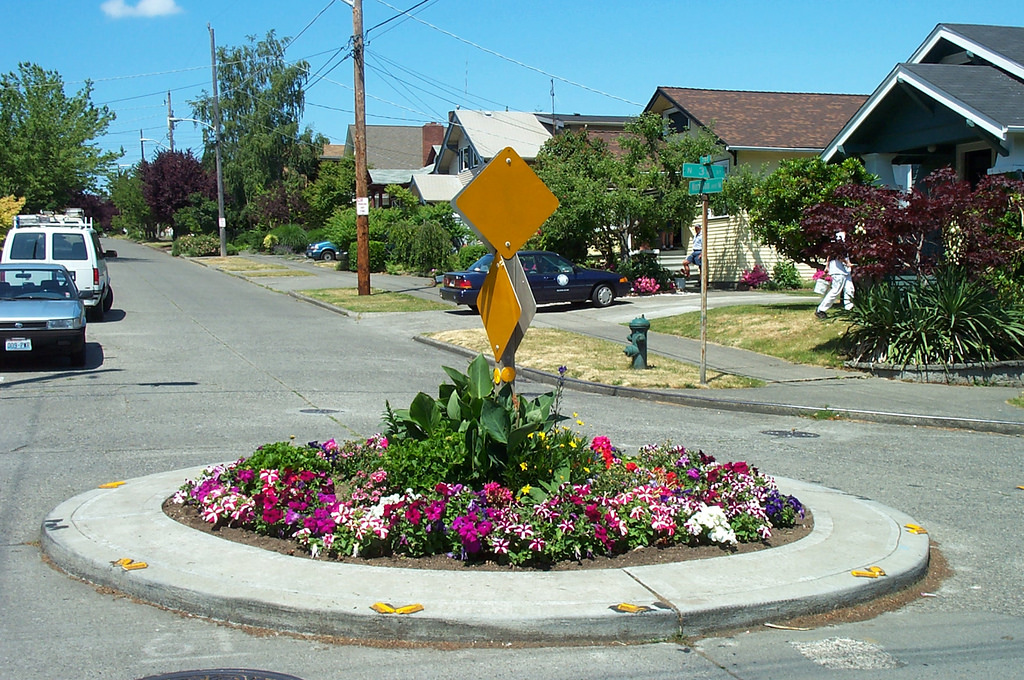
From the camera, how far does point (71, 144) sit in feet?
168

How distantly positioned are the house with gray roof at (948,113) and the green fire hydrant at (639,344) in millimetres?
6961

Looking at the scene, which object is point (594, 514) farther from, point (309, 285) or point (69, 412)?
point (309, 285)

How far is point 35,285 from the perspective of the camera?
15867 mm

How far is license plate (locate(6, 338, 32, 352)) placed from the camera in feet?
45.8

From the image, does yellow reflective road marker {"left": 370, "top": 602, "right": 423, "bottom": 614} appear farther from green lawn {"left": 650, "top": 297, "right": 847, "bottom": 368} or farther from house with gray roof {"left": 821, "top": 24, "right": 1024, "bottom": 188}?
house with gray roof {"left": 821, "top": 24, "right": 1024, "bottom": 188}

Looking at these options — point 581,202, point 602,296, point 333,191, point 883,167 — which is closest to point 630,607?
point 883,167

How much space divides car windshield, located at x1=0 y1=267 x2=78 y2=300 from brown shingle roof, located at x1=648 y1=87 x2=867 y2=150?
782 inches

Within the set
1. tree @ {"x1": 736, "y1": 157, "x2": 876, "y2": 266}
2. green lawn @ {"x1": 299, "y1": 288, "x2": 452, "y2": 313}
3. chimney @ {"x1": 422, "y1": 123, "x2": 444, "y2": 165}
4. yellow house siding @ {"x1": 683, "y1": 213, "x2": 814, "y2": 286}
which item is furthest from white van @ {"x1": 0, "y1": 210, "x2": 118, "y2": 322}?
chimney @ {"x1": 422, "y1": 123, "x2": 444, "y2": 165}

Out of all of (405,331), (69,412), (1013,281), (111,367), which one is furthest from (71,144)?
(1013,281)

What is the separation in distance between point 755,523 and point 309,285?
28.5m

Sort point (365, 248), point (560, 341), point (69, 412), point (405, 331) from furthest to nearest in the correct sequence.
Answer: point (365, 248) → point (405, 331) → point (560, 341) → point (69, 412)

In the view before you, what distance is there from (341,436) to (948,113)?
45.9 feet

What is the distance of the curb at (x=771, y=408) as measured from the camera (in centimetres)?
1110

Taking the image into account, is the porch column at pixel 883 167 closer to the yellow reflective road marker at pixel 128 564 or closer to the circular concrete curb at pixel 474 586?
the circular concrete curb at pixel 474 586
